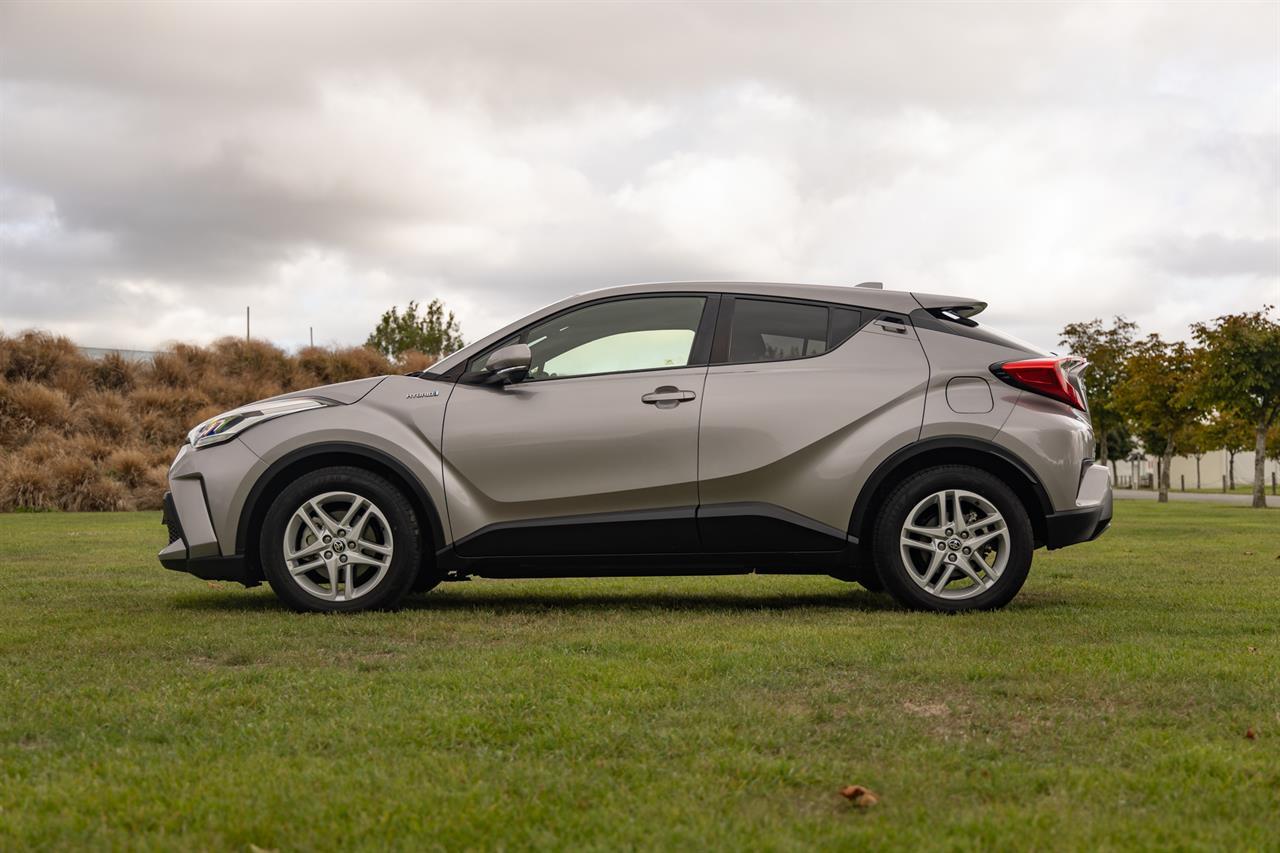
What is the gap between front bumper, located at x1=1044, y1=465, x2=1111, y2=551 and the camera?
6.65m

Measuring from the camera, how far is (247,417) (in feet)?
22.8

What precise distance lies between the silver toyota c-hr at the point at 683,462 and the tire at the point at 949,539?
1 cm

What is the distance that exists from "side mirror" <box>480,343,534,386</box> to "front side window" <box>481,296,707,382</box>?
0.13m

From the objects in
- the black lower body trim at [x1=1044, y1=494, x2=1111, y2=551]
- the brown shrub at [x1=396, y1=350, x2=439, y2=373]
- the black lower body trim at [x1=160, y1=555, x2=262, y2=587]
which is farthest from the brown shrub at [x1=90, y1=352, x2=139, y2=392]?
the black lower body trim at [x1=1044, y1=494, x2=1111, y2=551]

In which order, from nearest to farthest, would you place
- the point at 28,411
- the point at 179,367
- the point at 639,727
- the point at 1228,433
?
the point at 639,727, the point at 28,411, the point at 179,367, the point at 1228,433

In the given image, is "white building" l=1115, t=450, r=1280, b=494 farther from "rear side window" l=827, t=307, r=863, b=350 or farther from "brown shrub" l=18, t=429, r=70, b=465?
"rear side window" l=827, t=307, r=863, b=350

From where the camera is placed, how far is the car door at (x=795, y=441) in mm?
6523

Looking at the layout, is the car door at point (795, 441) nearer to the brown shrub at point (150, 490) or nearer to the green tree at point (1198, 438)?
the brown shrub at point (150, 490)

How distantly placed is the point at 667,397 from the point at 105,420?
65.0 ft

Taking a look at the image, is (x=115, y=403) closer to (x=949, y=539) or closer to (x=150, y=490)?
(x=150, y=490)

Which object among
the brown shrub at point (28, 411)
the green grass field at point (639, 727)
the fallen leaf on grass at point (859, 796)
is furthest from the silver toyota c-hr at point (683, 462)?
the brown shrub at point (28, 411)

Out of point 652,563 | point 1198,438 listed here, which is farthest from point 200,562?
point 1198,438

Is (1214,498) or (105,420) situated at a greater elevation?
(105,420)

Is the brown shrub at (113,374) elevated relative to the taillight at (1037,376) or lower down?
elevated
